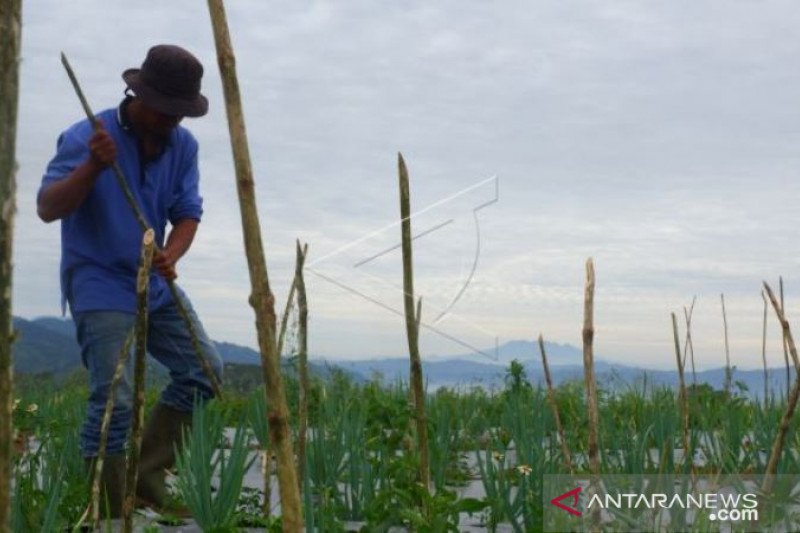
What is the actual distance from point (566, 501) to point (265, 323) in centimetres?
137

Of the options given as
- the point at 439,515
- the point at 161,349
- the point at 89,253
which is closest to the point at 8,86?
the point at 439,515

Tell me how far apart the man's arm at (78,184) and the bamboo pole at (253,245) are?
6.28 ft

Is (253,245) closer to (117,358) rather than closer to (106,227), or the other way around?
(117,358)

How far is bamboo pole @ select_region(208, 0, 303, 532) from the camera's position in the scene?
1824mm

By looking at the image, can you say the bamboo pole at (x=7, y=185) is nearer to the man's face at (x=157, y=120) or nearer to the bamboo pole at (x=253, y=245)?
the bamboo pole at (x=253, y=245)

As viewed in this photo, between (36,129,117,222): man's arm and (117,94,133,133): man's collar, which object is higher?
(117,94,133,133): man's collar

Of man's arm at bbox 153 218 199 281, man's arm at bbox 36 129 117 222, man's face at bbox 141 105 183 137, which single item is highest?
man's face at bbox 141 105 183 137

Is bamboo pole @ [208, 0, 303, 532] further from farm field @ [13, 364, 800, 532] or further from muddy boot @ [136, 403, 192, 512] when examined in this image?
muddy boot @ [136, 403, 192, 512]

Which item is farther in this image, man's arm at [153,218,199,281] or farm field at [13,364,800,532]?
man's arm at [153,218,199,281]

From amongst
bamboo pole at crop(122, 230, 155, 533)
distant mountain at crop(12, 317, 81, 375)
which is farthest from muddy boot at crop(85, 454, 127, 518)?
distant mountain at crop(12, 317, 81, 375)

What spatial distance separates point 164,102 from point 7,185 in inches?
92.8

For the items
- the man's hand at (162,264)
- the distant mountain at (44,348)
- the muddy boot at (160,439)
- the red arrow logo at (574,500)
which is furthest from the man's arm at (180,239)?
the distant mountain at (44,348)

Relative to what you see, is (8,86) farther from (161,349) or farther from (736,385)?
(736,385)

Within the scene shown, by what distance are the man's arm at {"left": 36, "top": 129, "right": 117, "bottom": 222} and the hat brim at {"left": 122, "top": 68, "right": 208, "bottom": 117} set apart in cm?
35
